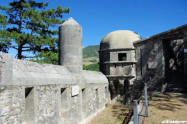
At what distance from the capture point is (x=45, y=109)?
7047mm

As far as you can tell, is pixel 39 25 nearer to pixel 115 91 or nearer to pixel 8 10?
pixel 8 10

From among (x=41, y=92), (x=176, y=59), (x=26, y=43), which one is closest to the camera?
(x=41, y=92)

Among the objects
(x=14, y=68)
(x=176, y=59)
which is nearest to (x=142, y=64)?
(x=176, y=59)

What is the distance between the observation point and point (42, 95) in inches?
271

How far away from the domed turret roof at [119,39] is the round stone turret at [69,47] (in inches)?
276

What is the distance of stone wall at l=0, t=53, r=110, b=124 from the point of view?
5258mm

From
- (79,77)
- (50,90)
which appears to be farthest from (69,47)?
(50,90)

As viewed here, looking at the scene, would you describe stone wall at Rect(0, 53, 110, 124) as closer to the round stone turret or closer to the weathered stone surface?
the weathered stone surface

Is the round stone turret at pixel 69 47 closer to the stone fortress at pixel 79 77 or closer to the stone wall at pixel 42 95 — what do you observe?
the stone fortress at pixel 79 77

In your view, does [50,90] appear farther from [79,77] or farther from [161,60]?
[161,60]

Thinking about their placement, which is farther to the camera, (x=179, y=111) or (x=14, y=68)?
(x=179, y=111)

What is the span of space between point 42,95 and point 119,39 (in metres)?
11.2

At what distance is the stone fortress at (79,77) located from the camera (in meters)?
5.69

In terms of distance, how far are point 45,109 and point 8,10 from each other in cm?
1161
